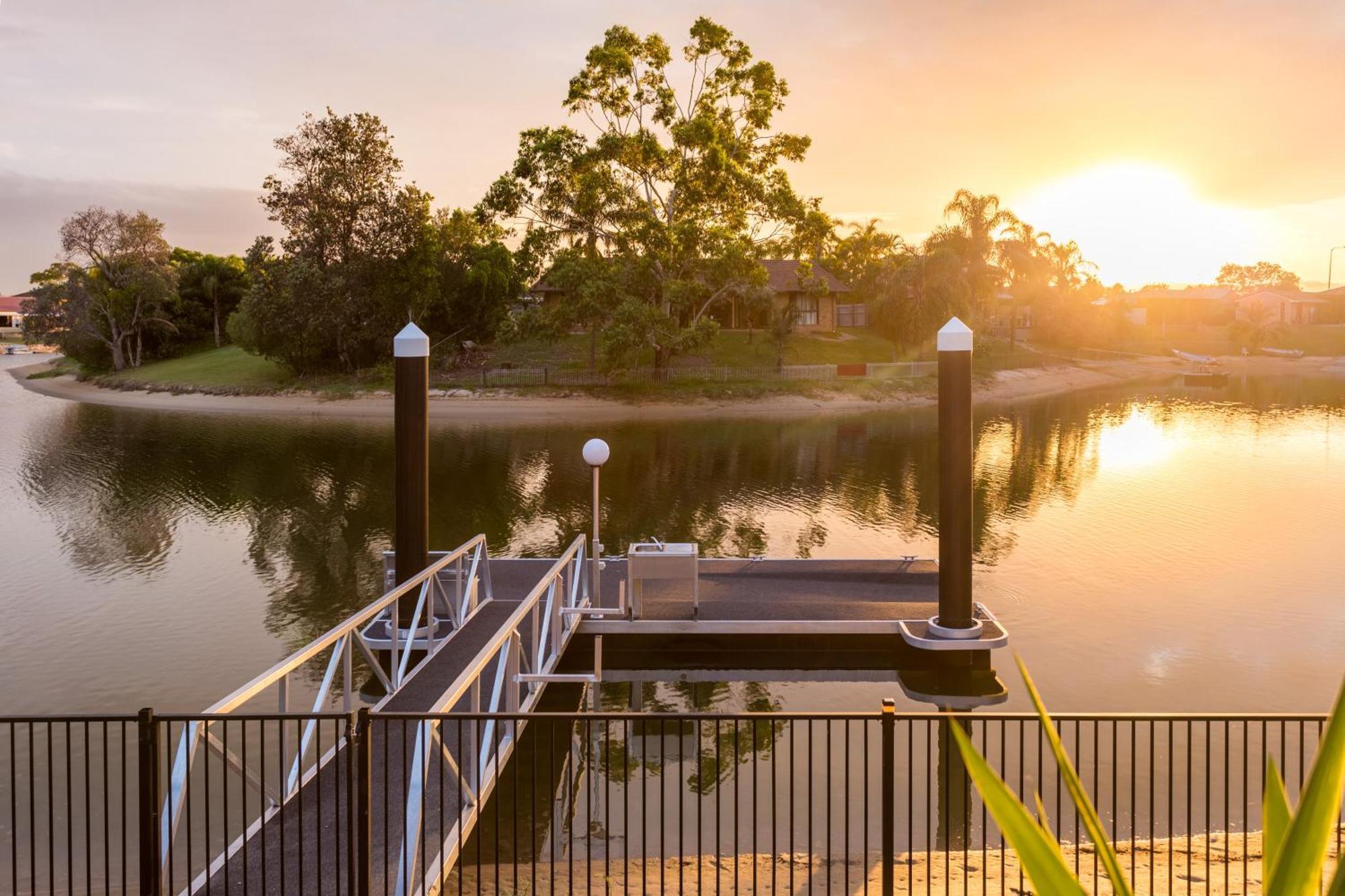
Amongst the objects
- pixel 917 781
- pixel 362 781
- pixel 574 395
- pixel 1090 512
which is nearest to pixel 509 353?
pixel 574 395

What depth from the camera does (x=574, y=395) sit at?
58.2 m

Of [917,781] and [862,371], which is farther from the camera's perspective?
[862,371]

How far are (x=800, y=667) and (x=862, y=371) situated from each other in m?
51.6

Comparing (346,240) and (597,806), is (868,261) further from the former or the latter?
(597,806)

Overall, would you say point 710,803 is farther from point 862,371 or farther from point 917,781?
point 862,371

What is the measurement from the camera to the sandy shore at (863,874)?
788cm

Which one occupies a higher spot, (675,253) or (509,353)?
(675,253)

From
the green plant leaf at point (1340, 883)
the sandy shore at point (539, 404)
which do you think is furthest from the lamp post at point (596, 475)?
the sandy shore at point (539, 404)

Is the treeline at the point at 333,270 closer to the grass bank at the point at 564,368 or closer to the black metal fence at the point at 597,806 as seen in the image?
the grass bank at the point at 564,368

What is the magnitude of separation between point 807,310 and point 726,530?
51953 mm

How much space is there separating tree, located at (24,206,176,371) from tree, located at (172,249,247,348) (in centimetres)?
396

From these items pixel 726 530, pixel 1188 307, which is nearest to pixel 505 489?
pixel 726 530

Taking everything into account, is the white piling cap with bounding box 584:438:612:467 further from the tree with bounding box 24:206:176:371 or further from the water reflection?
the tree with bounding box 24:206:176:371

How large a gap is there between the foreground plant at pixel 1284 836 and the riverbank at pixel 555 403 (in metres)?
50.3
